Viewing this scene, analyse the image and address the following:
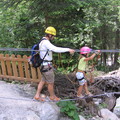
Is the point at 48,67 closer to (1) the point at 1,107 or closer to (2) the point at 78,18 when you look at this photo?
(1) the point at 1,107

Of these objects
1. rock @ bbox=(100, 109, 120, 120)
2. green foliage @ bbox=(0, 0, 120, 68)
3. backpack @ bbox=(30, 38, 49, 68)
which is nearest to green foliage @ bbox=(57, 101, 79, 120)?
rock @ bbox=(100, 109, 120, 120)

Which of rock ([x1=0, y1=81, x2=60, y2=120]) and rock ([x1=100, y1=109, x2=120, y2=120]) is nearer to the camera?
rock ([x1=0, y1=81, x2=60, y2=120])

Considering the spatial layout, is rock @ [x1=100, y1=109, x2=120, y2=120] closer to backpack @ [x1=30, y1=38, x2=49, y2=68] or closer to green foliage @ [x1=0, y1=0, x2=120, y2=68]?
backpack @ [x1=30, y1=38, x2=49, y2=68]

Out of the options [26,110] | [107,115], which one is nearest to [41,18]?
[26,110]

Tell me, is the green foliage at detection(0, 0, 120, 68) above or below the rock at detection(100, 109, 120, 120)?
above

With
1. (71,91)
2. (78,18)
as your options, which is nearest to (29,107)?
(71,91)

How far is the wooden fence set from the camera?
586 centimetres

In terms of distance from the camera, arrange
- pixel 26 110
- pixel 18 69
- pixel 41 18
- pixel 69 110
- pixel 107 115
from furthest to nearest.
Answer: pixel 18 69 < pixel 41 18 < pixel 107 115 < pixel 69 110 < pixel 26 110

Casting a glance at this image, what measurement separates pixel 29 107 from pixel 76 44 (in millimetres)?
6517

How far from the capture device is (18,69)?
20.9 ft

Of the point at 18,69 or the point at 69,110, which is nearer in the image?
the point at 69,110

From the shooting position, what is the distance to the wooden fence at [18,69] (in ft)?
19.2

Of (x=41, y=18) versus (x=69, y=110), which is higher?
(x=41, y=18)

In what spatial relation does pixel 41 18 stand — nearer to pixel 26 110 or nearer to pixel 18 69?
pixel 18 69
